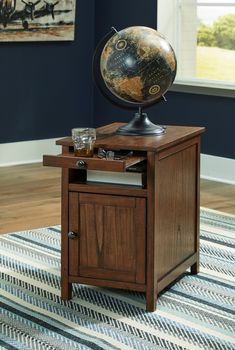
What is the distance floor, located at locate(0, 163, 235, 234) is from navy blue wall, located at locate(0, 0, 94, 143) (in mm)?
426

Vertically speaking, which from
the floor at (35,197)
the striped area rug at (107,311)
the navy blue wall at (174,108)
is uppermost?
the navy blue wall at (174,108)

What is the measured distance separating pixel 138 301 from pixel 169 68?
1087mm

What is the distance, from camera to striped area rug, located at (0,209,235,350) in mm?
3434

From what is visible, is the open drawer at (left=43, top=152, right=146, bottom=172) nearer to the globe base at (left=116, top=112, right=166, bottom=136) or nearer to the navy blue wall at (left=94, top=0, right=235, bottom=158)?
the globe base at (left=116, top=112, right=166, bottom=136)

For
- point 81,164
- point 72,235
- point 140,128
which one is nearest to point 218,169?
point 140,128

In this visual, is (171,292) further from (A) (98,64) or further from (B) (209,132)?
(B) (209,132)

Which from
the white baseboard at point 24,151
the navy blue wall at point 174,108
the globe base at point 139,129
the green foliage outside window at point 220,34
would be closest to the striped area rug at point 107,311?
the globe base at point 139,129

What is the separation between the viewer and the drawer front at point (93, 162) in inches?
139

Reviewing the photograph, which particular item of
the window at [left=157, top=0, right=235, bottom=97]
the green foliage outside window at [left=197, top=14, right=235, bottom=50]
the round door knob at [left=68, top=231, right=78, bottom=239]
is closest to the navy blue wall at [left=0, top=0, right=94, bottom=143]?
the window at [left=157, top=0, right=235, bottom=97]

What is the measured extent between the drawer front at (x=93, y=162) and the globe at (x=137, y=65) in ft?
1.21

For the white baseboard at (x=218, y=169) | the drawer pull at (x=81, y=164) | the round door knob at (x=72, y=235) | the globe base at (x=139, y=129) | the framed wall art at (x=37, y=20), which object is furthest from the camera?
the framed wall art at (x=37, y=20)

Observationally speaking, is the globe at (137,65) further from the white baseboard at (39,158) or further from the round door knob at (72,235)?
the white baseboard at (39,158)

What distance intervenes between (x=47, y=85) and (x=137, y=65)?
12.7ft

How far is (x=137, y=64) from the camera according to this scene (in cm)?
381
